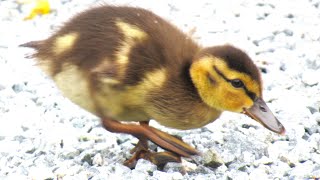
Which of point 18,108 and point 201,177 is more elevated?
point 201,177

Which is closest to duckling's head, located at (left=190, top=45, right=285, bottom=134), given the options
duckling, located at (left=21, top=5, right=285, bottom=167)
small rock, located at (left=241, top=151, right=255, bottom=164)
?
duckling, located at (left=21, top=5, right=285, bottom=167)

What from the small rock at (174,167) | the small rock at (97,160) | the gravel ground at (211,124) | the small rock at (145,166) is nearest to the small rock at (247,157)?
the gravel ground at (211,124)

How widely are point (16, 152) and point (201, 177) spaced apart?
842 millimetres

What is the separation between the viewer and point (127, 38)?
132 inches

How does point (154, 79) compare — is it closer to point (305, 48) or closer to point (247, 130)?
point (247, 130)

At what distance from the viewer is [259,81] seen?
10.7ft

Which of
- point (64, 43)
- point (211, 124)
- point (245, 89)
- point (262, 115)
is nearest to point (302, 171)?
point (262, 115)

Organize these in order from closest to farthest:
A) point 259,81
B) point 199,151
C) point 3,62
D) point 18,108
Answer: point 259,81, point 199,151, point 18,108, point 3,62

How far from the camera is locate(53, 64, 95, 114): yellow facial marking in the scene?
339 centimetres

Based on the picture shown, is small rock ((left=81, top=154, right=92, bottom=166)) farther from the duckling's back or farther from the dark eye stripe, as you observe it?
the dark eye stripe

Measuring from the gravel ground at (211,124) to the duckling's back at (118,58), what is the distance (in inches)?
12.7

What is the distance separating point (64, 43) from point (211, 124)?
855 mm

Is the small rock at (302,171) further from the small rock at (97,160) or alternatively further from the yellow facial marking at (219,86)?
the small rock at (97,160)

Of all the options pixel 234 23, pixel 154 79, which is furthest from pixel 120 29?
pixel 234 23
